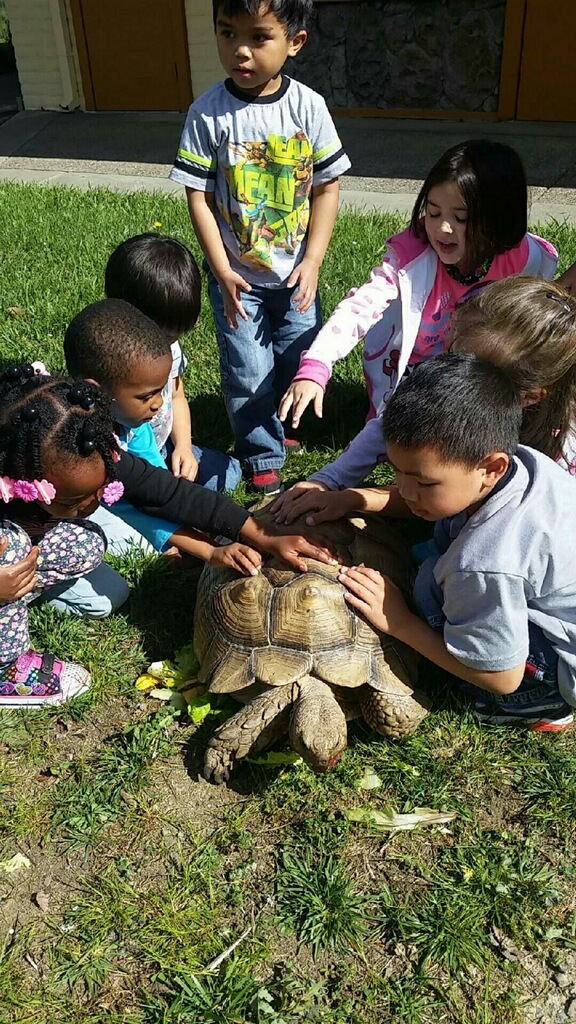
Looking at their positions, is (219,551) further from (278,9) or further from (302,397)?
(278,9)

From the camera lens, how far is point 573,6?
805 centimetres

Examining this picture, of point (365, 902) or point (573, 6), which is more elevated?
point (573, 6)

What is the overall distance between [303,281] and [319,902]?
258 cm

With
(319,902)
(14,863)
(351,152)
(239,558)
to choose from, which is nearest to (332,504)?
(239,558)

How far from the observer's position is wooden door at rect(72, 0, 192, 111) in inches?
416

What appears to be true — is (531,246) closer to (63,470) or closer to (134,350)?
(134,350)

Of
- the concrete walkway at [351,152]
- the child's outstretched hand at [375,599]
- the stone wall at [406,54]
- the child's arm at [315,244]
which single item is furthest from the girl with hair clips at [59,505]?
the stone wall at [406,54]

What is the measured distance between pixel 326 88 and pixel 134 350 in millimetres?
8114

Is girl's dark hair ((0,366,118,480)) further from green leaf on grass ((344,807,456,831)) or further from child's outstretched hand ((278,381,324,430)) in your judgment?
green leaf on grass ((344,807,456,831))

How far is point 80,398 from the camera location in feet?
8.21

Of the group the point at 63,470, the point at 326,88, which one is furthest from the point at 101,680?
the point at 326,88

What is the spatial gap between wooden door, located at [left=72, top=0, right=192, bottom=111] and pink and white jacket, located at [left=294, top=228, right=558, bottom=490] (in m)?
8.33

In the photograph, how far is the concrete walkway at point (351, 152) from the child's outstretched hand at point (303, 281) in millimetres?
3460

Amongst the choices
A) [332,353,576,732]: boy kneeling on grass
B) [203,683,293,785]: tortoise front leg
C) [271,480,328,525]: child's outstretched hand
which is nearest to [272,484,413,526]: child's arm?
[271,480,328,525]: child's outstretched hand
